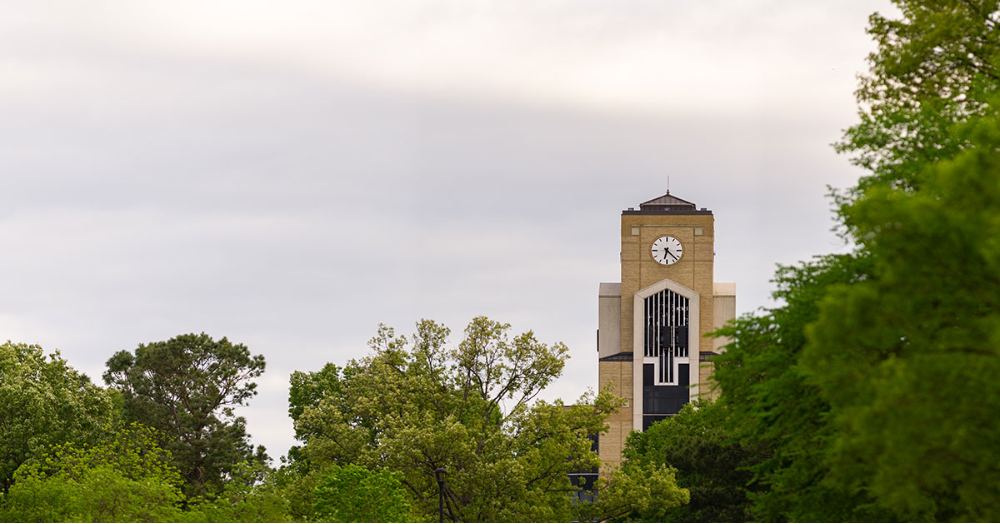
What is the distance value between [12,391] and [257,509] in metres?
28.0

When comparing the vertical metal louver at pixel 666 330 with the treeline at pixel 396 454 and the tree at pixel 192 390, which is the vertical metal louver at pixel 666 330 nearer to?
the tree at pixel 192 390

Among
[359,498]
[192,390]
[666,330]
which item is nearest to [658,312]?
[666,330]

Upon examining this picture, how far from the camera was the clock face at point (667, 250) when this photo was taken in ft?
390

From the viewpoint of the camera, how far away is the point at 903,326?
16.7 m

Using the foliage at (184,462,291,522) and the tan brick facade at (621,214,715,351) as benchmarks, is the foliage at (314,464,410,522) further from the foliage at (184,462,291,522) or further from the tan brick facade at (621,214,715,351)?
the tan brick facade at (621,214,715,351)

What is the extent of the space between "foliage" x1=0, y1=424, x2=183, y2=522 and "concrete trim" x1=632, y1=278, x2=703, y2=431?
6293 centimetres

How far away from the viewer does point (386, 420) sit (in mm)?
50094

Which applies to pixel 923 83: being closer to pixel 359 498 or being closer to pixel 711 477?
pixel 359 498

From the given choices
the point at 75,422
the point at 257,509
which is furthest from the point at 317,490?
the point at 75,422

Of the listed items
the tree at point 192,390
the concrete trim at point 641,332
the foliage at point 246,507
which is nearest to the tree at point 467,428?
the foliage at point 246,507

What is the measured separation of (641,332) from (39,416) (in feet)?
224

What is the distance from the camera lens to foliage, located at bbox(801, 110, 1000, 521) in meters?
15.5

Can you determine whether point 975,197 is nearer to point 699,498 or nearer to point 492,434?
point 492,434

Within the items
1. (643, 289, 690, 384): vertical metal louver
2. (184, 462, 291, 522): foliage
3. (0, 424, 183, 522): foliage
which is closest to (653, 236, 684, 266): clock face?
(643, 289, 690, 384): vertical metal louver
